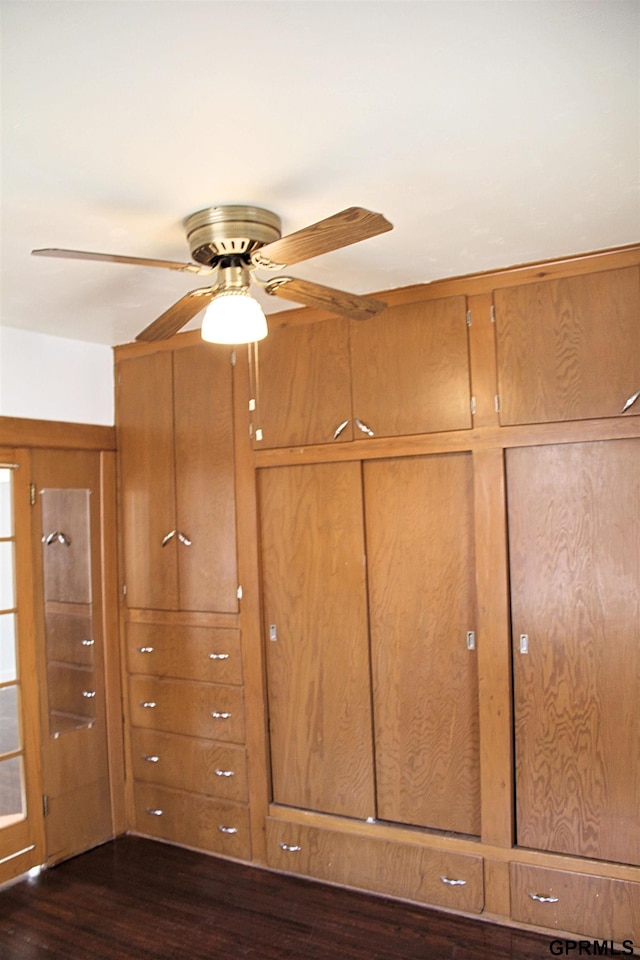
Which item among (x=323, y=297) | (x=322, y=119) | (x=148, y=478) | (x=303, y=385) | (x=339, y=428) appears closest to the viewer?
(x=322, y=119)

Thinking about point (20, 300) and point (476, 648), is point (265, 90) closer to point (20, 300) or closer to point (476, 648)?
point (20, 300)

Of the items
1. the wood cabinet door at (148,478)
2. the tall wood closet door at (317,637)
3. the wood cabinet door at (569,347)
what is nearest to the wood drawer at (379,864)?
the tall wood closet door at (317,637)

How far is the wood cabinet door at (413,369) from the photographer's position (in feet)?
9.63

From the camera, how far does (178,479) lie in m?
3.68

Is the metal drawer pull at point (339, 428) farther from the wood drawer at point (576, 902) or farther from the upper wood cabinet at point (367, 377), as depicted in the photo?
the wood drawer at point (576, 902)

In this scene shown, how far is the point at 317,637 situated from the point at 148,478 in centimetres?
121

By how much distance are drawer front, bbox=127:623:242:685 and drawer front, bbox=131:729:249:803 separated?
31 cm

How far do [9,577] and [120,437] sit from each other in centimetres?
91

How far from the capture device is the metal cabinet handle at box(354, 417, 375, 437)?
311 centimetres

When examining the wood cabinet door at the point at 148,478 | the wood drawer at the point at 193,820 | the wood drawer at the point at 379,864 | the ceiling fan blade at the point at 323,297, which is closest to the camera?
the ceiling fan blade at the point at 323,297

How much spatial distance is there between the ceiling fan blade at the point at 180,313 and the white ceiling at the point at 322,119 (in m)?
0.23

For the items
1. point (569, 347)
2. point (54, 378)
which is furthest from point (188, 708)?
point (569, 347)

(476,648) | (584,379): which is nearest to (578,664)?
(476,648)

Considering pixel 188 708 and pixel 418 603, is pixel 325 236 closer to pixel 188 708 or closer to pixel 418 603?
pixel 418 603
